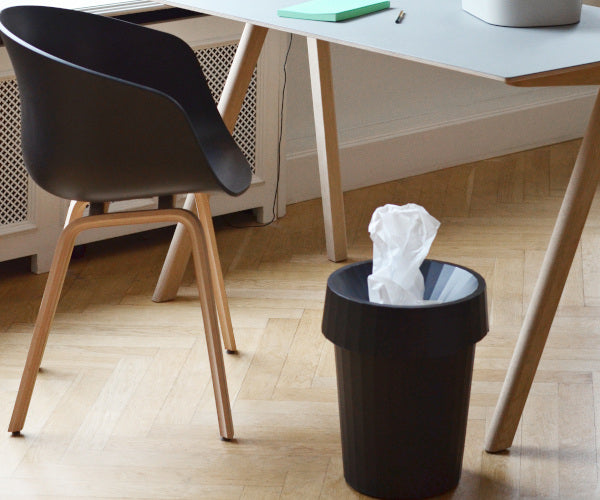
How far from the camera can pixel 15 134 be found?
294 centimetres

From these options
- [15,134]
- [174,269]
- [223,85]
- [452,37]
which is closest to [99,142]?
[452,37]

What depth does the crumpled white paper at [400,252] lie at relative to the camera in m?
1.94

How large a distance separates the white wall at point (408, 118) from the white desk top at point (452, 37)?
4.14 feet

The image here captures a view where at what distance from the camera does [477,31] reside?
2.00m

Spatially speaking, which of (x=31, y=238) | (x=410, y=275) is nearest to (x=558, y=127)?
(x=31, y=238)

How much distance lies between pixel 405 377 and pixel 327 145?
1.31m

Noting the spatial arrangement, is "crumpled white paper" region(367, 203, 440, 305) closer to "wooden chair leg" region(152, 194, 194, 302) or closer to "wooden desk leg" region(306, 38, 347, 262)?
"wooden chair leg" region(152, 194, 194, 302)

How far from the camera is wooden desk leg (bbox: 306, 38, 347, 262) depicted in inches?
118

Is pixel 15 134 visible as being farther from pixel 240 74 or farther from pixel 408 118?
pixel 408 118

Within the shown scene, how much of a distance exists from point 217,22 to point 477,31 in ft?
4.37

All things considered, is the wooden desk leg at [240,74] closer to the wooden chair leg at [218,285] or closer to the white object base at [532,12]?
the wooden chair leg at [218,285]

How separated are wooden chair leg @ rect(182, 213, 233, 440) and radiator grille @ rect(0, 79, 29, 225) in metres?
1.03

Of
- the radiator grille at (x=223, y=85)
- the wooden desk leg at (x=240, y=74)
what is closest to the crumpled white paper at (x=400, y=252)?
the wooden desk leg at (x=240, y=74)

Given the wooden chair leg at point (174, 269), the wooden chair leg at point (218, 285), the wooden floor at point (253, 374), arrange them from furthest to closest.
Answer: the wooden chair leg at point (174, 269)
the wooden chair leg at point (218, 285)
the wooden floor at point (253, 374)
